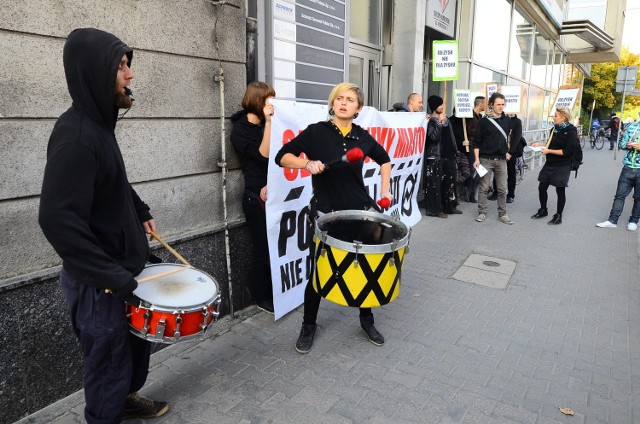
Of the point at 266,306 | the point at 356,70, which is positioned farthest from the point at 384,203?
the point at 356,70

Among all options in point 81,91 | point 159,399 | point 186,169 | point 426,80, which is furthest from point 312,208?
point 426,80

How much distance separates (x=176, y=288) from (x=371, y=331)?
1.97 m

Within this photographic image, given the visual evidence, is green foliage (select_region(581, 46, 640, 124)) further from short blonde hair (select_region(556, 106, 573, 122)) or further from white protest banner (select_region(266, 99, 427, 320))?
white protest banner (select_region(266, 99, 427, 320))

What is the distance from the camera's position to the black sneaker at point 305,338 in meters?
3.72

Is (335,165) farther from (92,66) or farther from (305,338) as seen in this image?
(92,66)

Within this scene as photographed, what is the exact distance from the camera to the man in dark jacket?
816 cm

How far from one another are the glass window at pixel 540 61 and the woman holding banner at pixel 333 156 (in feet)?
57.9

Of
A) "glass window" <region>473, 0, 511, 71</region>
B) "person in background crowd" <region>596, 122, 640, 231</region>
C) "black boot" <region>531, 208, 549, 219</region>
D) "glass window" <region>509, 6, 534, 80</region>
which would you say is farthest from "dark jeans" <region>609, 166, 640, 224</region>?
"glass window" <region>509, 6, 534, 80</region>

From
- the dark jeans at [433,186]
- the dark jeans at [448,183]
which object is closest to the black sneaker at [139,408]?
the dark jeans at [433,186]

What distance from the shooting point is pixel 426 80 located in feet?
34.8

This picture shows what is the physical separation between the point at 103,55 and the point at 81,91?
0.61 feet

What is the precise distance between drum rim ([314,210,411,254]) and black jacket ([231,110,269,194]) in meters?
1.02

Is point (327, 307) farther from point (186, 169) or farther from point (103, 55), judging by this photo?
point (103, 55)

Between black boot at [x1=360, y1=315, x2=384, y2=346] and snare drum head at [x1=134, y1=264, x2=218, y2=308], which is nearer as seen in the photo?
snare drum head at [x1=134, y1=264, x2=218, y2=308]
